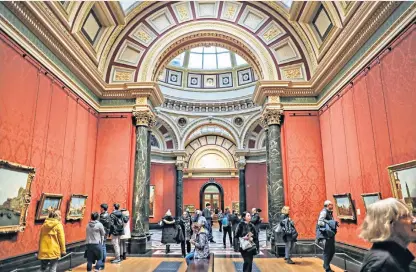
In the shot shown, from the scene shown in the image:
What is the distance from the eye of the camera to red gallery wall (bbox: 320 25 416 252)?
19.5 ft

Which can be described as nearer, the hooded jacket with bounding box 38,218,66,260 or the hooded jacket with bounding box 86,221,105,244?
the hooded jacket with bounding box 38,218,66,260

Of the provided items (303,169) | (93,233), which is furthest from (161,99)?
(93,233)

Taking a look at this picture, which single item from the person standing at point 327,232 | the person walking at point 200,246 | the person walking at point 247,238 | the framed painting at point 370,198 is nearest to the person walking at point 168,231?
the person walking at point 200,246

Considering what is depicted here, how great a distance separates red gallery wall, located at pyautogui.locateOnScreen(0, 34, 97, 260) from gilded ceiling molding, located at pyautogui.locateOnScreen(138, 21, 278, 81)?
3.06 metres

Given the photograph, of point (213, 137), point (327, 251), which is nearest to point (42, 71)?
point (327, 251)

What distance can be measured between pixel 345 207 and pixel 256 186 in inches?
614

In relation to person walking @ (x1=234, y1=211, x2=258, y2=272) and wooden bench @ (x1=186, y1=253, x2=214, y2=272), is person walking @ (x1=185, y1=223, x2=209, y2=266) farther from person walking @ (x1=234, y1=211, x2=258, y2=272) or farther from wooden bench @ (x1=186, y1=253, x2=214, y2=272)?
person walking @ (x1=234, y1=211, x2=258, y2=272)

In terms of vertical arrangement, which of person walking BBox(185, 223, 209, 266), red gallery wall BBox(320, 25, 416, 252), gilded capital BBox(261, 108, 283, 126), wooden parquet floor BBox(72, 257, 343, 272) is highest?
gilded capital BBox(261, 108, 283, 126)

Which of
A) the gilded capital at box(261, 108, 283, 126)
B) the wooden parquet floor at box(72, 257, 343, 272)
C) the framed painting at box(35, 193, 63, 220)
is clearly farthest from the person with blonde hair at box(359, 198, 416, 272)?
the gilded capital at box(261, 108, 283, 126)

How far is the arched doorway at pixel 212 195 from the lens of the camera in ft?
86.6

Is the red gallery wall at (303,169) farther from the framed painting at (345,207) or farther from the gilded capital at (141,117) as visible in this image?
the gilded capital at (141,117)

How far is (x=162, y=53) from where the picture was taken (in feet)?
39.5

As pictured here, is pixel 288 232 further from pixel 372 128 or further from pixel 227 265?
pixel 372 128

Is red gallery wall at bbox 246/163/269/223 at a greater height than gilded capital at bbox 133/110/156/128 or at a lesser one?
lesser
